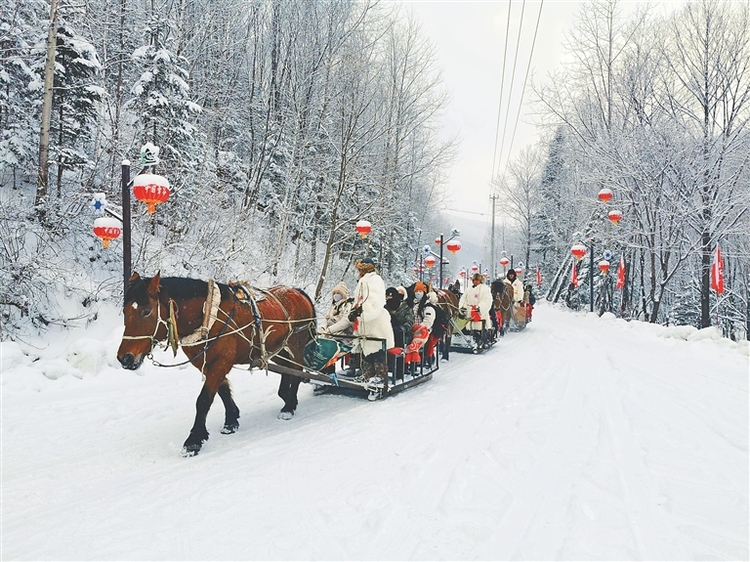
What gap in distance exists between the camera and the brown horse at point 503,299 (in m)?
15.1

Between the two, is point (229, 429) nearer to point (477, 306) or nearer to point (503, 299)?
point (477, 306)

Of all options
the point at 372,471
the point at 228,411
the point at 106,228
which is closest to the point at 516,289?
the point at 106,228

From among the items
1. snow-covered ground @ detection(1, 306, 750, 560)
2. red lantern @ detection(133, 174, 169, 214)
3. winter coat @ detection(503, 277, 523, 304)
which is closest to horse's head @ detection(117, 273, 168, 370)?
snow-covered ground @ detection(1, 306, 750, 560)

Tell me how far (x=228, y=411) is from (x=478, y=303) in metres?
8.58

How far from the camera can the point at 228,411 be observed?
5359 millimetres

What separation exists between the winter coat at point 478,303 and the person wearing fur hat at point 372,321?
5.63 meters

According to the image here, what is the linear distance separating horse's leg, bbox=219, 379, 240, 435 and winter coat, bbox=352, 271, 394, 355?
7.39 ft

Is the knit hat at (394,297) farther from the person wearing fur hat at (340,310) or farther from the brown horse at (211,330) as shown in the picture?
the brown horse at (211,330)

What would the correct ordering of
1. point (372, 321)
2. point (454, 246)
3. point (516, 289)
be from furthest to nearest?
point (454, 246)
point (516, 289)
point (372, 321)

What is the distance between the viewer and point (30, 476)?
158 inches

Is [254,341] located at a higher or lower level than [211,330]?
lower

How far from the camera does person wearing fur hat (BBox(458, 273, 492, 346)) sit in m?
12.2

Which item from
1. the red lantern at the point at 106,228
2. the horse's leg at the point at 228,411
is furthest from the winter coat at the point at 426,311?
the red lantern at the point at 106,228

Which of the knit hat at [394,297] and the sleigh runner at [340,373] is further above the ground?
the knit hat at [394,297]
